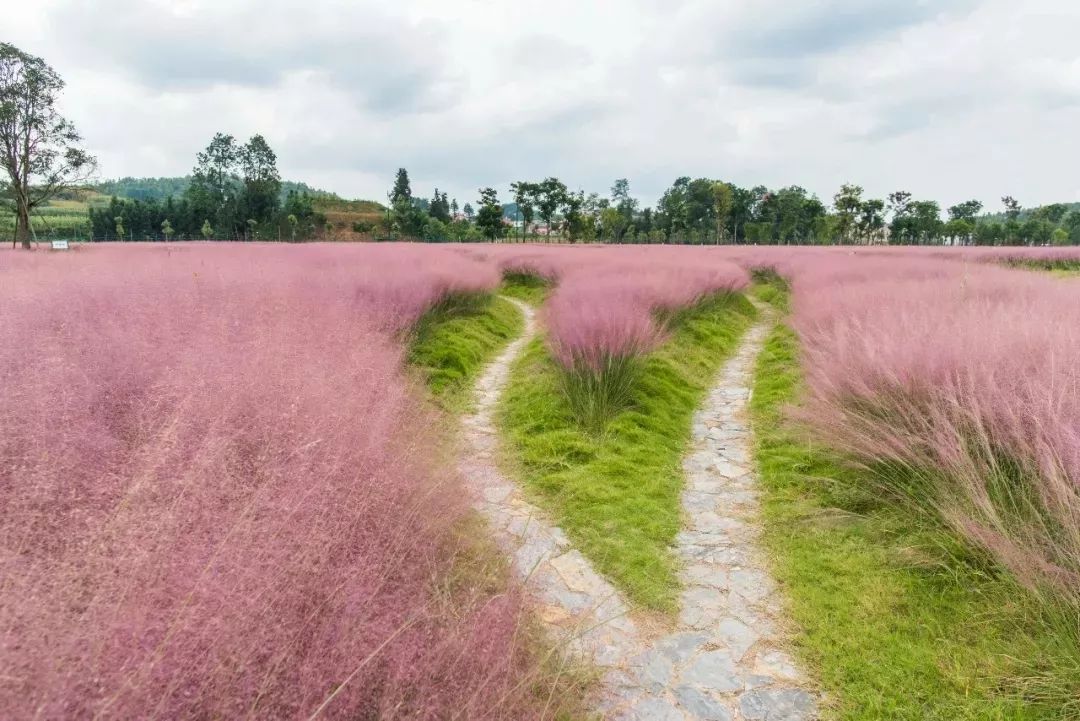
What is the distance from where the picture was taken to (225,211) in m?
56.1

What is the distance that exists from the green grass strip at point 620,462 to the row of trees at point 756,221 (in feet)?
176

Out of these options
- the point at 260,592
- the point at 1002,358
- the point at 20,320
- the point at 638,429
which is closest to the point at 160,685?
the point at 260,592

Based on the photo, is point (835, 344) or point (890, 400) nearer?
point (890, 400)

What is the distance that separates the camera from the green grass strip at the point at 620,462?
3.51m

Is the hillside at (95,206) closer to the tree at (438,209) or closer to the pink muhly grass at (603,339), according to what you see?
the tree at (438,209)

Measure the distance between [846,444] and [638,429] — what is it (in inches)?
77.8

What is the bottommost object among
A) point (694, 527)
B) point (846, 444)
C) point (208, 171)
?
point (694, 527)

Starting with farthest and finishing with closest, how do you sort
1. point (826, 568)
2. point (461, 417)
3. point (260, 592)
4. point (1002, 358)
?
1. point (461, 417)
2. point (1002, 358)
3. point (826, 568)
4. point (260, 592)

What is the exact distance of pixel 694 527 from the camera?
397 cm

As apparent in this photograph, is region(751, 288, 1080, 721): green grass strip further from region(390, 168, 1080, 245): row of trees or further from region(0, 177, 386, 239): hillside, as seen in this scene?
region(390, 168, 1080, 245): row of trees

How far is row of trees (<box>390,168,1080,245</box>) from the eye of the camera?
59.2m

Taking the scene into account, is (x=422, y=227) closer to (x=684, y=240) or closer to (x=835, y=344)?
(x=684, y=240)

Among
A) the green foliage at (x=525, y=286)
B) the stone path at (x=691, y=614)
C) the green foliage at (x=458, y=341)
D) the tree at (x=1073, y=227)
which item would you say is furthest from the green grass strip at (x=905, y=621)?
the tree at (x=1073, y=227)

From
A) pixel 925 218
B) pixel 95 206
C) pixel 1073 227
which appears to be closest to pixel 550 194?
pixel 925 218
